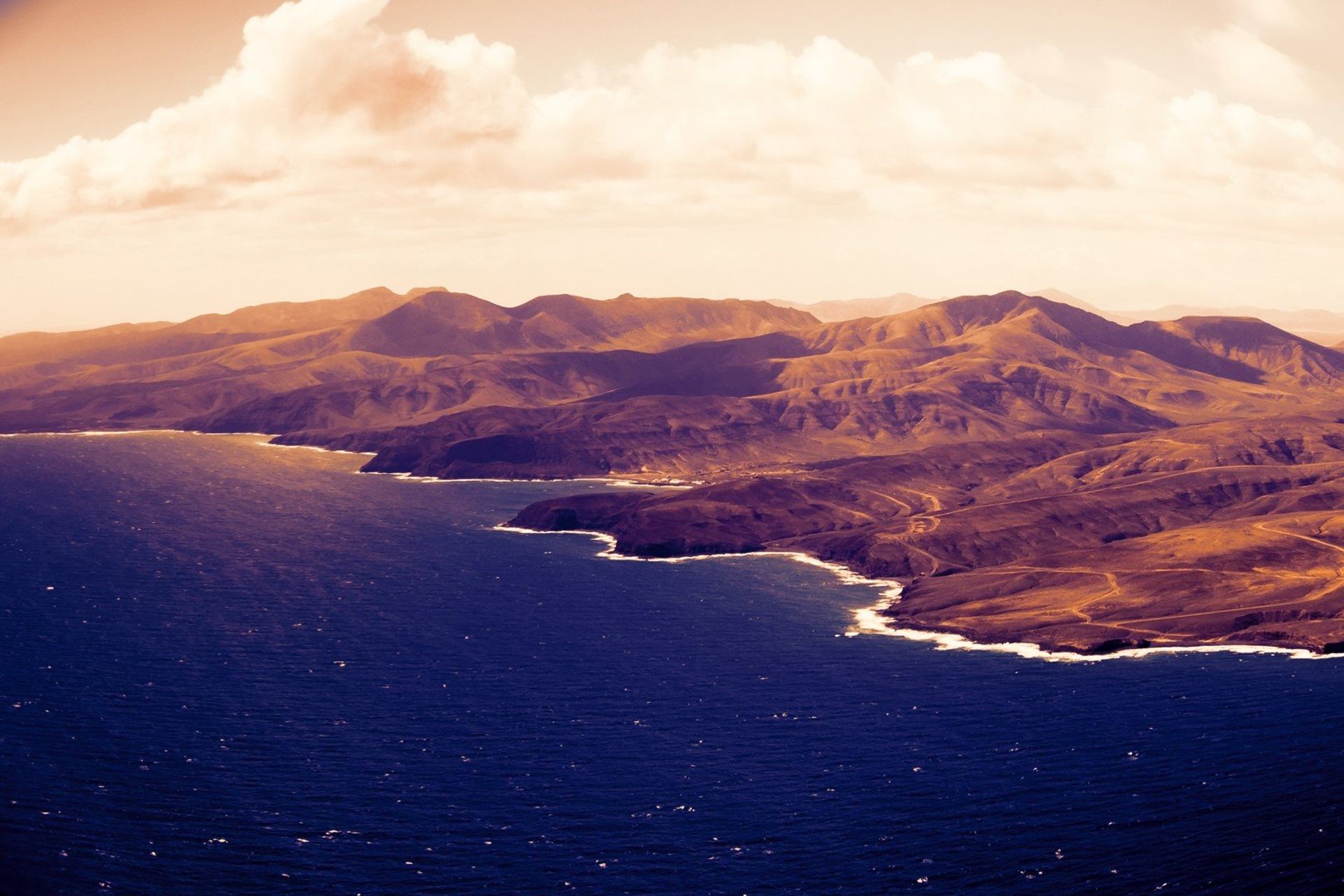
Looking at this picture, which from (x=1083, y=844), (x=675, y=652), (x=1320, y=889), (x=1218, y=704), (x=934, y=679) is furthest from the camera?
(x=675, y=652)

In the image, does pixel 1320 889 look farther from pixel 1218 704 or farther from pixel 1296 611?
Answer: pixel 1296 611

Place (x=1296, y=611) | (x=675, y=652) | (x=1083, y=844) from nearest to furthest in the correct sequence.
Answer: (x=1083, y=844), (x=675, y=652), (x=1296, y=611)

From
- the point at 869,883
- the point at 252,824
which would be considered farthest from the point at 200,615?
the point at 869,883

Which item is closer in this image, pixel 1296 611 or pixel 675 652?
pixel 675 652

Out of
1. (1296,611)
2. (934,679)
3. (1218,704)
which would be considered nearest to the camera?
(1218,704)

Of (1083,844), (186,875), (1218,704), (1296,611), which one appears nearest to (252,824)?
(186,875)

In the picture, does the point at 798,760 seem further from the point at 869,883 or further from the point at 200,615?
the point at 200,615
